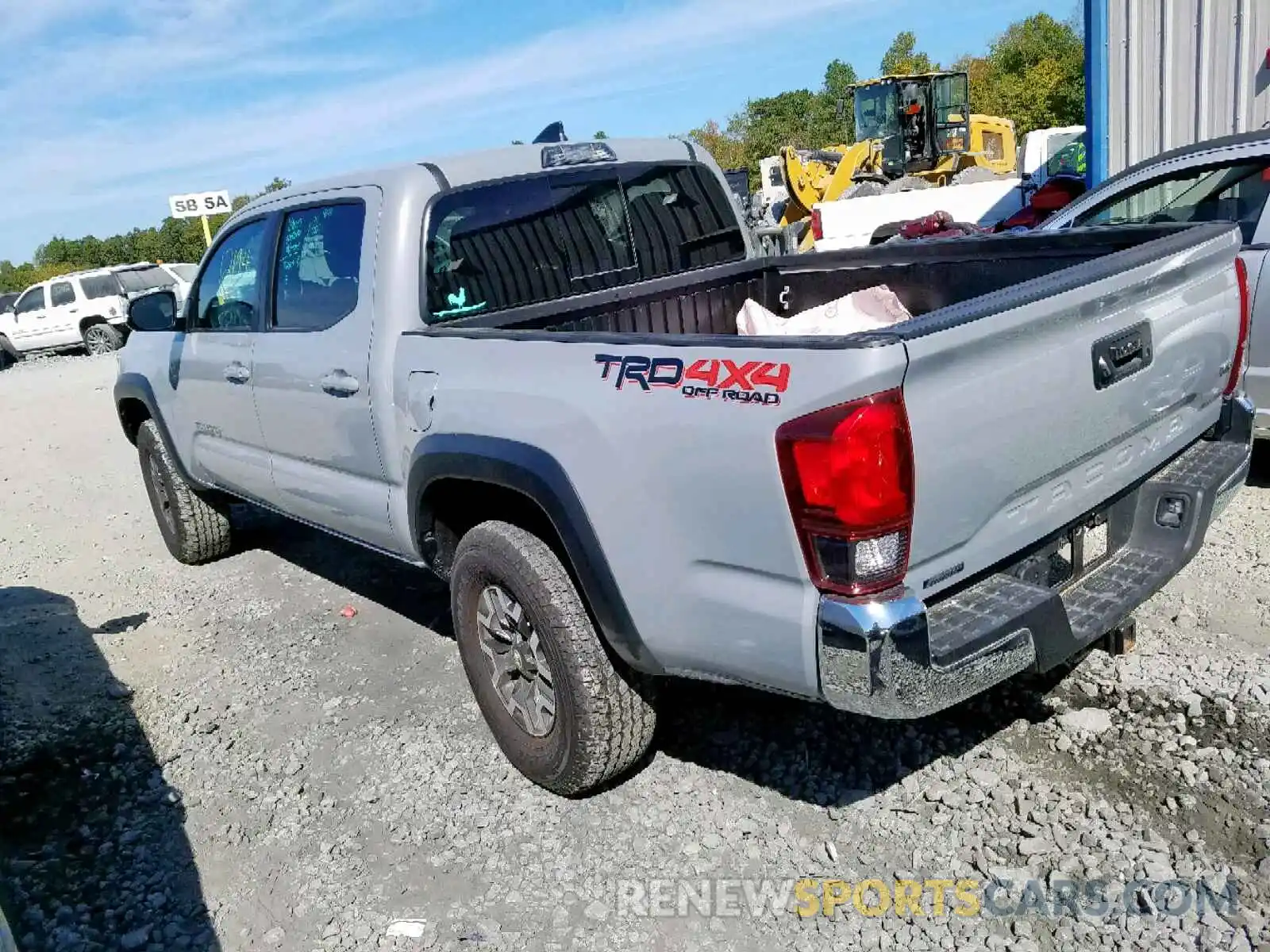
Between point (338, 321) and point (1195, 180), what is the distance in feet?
14.0

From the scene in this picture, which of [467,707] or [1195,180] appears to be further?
[1195,180]

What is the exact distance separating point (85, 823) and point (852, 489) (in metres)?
2.85

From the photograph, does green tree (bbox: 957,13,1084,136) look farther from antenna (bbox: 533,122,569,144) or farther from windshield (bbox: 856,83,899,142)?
antenna (bbox: 533,122,569,144)

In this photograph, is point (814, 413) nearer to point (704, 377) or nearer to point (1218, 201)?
point (704, 377)

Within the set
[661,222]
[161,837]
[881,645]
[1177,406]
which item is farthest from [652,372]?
[161,837]

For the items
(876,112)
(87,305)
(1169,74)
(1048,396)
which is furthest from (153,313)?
(876,112)

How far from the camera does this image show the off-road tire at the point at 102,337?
21.3 metres

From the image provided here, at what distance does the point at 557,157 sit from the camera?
4043 mm

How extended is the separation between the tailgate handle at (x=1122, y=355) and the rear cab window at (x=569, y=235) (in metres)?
1.98

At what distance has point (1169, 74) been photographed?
356 inches

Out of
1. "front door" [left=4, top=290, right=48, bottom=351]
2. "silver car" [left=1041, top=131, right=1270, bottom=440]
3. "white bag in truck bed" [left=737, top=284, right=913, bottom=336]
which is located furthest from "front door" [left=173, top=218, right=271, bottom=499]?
"front door" [left=4, top=290, right=48, bottom=351]

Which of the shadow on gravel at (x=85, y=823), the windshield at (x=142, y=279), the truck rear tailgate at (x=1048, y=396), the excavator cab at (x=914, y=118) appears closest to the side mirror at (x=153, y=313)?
the shadow on gravel at (x=85, y=823)

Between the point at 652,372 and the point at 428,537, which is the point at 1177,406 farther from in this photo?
the point at 428,537

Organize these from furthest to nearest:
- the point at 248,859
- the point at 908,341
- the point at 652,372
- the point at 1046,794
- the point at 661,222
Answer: the point at 661,222 → the point at 248,859 → the point at 1046,794 → the point at 652,372 → the point at 908,341
